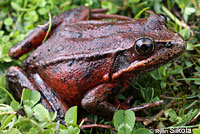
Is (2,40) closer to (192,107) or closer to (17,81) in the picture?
(17,81)

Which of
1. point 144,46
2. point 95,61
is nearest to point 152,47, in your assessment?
point 144,46

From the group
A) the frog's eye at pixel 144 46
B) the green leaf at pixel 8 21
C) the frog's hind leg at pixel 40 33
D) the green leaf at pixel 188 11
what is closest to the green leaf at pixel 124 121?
the frog's eye at pixel 144 46

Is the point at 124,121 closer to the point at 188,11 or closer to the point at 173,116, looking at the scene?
the point at 173,116

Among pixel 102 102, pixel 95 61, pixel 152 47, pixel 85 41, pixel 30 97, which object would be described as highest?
pixel 85 41

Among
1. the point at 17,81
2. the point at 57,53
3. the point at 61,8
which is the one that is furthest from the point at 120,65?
the point at 61,8

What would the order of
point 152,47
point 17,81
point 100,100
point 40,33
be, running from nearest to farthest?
point 152,47 → point 100,100 → point 17,81 → point 40,33

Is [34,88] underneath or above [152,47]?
underneath

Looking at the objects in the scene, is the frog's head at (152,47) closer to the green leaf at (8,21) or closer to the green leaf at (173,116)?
the green leaf at (173,116)
